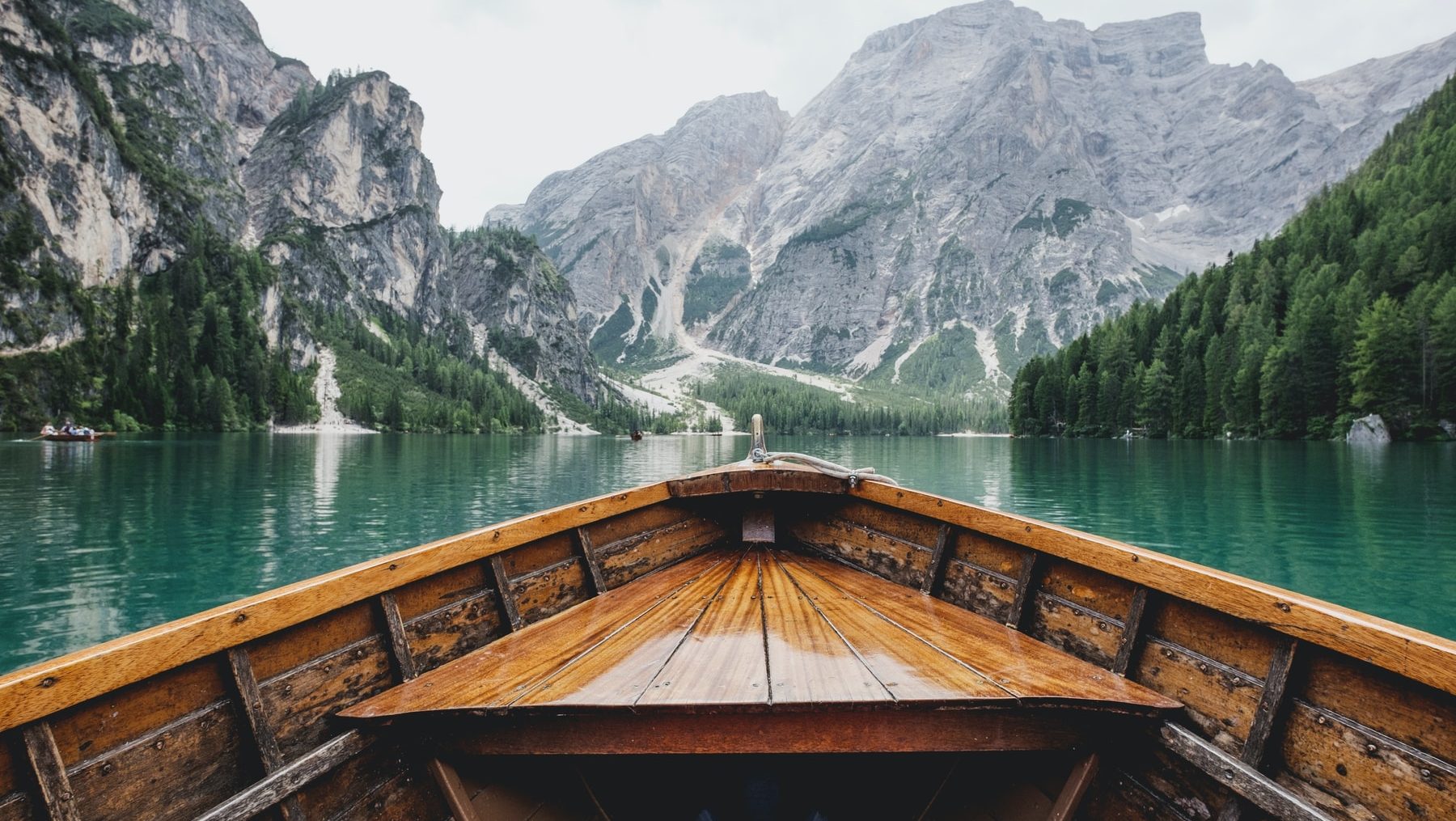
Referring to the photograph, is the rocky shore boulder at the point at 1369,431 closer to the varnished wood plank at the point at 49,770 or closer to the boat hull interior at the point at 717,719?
the boat hull interior at the point at 717,719

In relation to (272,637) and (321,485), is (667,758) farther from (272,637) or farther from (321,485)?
(321,485)

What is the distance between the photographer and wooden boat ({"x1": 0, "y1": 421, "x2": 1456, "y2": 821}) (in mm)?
3139

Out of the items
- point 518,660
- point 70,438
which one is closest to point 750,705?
Answer: point 518,660

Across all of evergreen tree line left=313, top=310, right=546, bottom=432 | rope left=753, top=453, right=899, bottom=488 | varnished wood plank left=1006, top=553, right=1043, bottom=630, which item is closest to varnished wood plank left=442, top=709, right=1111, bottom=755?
varnished wood plank left=1006, top=553, right=1043, bottom=630

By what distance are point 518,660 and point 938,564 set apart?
4.02 m

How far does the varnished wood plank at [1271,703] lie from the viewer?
139 inches

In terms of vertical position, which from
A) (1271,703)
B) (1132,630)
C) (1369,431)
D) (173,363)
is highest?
(173,363)

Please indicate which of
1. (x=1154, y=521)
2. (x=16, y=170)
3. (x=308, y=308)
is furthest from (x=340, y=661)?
(x=308, y=308)

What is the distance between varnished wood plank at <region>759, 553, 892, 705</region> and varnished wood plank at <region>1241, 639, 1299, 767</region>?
2061mm

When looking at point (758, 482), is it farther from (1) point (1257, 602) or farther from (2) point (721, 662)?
(1) point (1257, 602)

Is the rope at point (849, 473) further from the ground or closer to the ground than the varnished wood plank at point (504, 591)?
further from the ground

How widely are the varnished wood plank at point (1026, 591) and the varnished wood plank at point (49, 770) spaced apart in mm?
5981

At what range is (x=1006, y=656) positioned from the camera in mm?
4664

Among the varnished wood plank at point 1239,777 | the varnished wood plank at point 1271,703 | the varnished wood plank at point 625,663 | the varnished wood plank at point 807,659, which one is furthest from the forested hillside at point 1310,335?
the varnished wood plank at point 625,663
